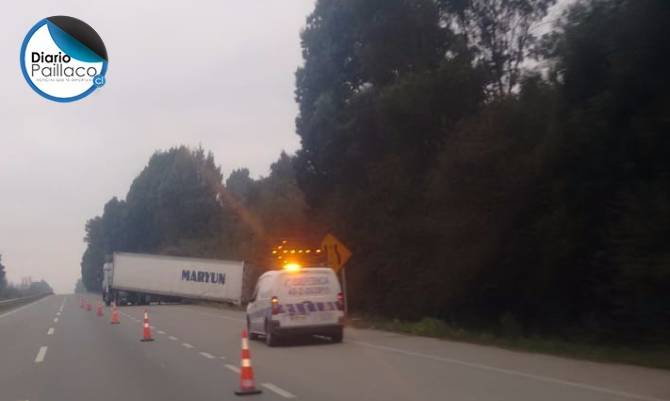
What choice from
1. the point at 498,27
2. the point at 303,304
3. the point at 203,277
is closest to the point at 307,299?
the point at 303,304

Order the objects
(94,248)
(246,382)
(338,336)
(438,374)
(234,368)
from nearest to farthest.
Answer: (246,382), (438,374), (234,368), (338,336), (94,248)

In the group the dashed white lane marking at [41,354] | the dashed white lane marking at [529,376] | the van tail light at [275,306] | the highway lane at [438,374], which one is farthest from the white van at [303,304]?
the dashed white lane marking at [41,354]

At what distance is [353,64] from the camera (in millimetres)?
42281

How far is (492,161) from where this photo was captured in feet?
96.4

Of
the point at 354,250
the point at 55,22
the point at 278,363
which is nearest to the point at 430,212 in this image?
the point at 354,250

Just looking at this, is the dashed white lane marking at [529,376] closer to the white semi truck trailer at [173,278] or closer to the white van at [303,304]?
the white van at [303,304]

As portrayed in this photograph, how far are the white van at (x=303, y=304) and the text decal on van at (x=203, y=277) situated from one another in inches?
1285

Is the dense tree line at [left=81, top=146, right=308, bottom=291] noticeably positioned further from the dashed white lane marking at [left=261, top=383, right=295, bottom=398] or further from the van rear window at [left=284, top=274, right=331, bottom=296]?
the dashed white lane marking at [left=261, top=383, right=295, bottom=398]

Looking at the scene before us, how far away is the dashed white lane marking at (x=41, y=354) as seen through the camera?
63.0ft

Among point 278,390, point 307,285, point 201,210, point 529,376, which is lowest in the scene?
point 278,390

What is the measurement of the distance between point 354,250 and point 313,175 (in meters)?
6.80

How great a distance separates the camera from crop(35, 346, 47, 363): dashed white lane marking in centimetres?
1921

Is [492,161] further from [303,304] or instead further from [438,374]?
[438,374]

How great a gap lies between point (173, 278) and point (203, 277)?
2.96 metres
